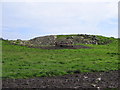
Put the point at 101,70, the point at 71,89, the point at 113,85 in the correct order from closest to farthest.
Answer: the point at 71,89 < the point at 113,85 < the point at 101,70

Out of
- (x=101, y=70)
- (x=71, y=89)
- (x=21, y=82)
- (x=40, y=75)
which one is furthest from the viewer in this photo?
(x=101, y=70)

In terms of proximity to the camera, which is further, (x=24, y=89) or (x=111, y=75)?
(x=111, y=75)

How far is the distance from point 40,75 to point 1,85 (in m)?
3.52

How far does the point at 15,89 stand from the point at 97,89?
4.11m

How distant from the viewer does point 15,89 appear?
1153 centimetres

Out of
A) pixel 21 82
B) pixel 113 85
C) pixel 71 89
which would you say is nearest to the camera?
pixel 71 89

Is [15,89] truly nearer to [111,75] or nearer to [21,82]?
[21,82]

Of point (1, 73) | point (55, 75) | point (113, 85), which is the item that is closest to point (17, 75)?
point (1, 73)

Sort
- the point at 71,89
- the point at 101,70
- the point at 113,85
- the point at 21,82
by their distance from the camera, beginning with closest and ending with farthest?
the point at 71,89 < the point at 113,85 < the point at 21,82 < the point at 101,70

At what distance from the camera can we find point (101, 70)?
17406 mm

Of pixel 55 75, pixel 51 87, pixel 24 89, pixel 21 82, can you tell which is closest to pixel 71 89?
pixel 51 87

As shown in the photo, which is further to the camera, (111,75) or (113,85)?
(111,75)

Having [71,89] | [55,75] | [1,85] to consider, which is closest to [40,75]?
[55,75]

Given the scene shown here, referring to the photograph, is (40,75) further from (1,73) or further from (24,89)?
(24,89)
